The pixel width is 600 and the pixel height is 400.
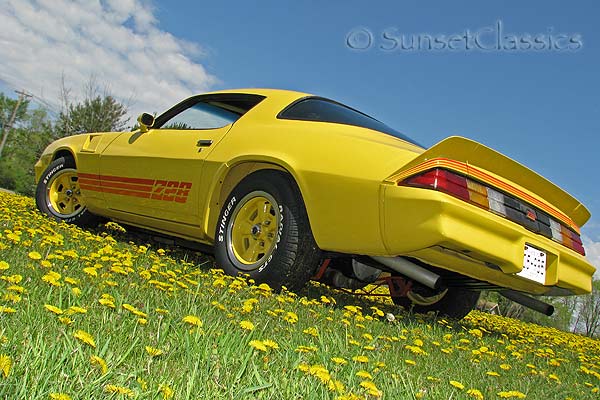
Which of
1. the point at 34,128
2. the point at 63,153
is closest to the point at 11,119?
the point at 34,128

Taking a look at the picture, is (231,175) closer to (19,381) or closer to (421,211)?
(421,211)

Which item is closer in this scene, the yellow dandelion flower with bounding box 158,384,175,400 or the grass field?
the yellow dandelion flower with bounding box 158,384,175,400

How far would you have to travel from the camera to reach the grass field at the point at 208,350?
1261mm

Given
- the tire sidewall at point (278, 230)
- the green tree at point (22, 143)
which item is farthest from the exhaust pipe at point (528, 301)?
the green tree at point (22, 143)

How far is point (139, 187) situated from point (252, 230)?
1.48 m

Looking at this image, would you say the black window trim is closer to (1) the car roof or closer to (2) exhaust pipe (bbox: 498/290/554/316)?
(1) the car roof

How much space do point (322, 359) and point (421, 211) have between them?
101 cm

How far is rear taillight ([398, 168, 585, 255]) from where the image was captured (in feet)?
8.31

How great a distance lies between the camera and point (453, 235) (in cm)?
244

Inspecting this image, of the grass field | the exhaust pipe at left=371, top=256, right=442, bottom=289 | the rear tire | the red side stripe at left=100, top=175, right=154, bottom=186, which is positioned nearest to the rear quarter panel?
the exhaust pipe at left=371, top=256, right=442, bottom=289

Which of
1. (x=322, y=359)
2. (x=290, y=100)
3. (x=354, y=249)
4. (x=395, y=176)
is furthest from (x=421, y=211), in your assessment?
(x=290, y=100)

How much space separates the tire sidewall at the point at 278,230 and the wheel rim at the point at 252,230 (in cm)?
3

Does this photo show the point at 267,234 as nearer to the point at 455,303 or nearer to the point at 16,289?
the point at 16,289

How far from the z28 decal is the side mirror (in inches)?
21.1
